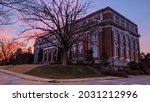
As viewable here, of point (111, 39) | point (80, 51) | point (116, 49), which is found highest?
point (111, 39)

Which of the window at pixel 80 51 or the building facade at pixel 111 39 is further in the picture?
the window at pixel 80 51

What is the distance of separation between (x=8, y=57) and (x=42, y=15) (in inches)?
2167

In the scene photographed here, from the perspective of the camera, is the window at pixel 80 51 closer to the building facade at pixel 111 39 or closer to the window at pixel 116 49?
the building facade at pixel 111 39

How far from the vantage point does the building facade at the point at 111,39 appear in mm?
44506

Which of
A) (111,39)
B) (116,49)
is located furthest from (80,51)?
(111,39)

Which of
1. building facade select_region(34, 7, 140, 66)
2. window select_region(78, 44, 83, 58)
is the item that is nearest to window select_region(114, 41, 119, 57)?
building facade select_region(34, 7, 140, 66)

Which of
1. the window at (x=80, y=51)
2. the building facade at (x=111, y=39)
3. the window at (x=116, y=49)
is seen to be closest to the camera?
the building facade at (x=111, y=39)

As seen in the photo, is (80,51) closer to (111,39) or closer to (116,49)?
(116,49)

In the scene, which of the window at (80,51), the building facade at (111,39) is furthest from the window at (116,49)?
the window at (80,51)

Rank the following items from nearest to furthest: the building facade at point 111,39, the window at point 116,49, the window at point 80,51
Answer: the building facade at point 111,39 < the window at point 116,49 < the window at point 80,51

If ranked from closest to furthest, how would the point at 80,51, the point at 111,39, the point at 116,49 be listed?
the point at 111,39 < the point at 116,49 < the point at 80,51

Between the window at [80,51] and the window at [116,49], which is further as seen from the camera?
the window at [80,51]

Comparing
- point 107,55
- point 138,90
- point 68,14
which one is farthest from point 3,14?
point 107,55

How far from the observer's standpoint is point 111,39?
44.5 m
